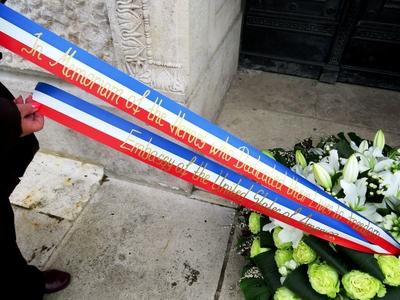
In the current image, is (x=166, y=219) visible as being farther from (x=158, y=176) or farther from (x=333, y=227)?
(x=333, y=227)

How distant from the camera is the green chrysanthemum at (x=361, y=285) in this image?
145cm

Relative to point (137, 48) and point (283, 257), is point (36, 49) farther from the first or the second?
point (283, 257)

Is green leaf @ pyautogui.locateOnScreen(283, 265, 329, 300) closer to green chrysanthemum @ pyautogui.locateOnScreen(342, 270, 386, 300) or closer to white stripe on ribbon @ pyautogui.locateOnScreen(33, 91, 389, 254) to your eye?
green chrysanthemum @ pyautogui.locateOnScreen(342, 270, 386, 300)

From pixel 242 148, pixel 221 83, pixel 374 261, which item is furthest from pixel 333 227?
pixel 221 83

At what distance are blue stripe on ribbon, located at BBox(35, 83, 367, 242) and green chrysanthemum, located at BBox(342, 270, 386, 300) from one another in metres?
0.16

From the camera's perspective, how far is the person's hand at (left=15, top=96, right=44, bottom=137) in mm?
1179

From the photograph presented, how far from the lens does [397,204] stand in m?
1.64

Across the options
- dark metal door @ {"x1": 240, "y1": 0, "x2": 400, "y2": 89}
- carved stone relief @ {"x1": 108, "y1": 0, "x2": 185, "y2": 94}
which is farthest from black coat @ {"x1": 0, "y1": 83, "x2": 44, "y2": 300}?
dark metal door @ {"x1": 240, "y1": 0, "x2": 400, "y2": 89}

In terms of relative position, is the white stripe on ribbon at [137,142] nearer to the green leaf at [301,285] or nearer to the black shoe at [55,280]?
the green leaf at [301,285]

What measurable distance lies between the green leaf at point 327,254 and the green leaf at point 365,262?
0.05 meters

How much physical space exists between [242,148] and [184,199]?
126 cm

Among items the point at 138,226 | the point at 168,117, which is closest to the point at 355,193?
the point at 168,117

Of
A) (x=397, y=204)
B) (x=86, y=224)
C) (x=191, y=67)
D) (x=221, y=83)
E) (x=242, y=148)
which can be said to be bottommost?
(x=86, y=224)

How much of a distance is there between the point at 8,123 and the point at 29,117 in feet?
0.37
